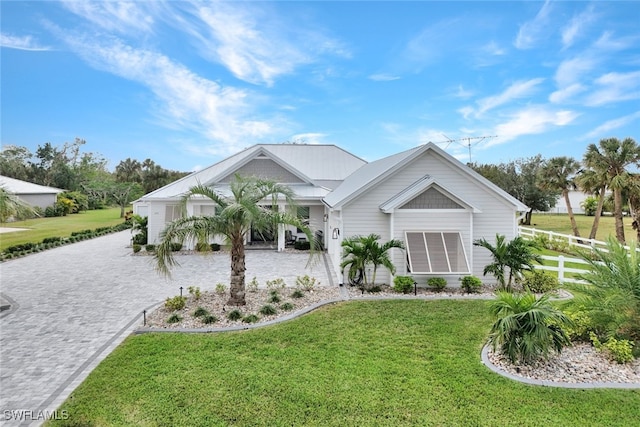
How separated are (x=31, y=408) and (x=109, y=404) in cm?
126

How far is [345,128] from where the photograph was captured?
3762cm

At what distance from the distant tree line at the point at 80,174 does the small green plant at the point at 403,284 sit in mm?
42446

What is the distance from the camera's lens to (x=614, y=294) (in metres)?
6.76

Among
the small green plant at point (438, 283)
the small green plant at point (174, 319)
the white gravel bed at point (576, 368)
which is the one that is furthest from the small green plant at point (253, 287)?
the white gravel bed at point (576, 368)

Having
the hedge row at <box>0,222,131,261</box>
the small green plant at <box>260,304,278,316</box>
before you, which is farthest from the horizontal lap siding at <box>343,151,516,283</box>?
the hedge row at <box>0,222,131,261</box>

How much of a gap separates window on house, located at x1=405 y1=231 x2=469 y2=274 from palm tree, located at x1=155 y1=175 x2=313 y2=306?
428cm

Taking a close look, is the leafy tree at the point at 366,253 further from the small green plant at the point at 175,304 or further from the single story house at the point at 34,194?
the single story house at the point at 34,194

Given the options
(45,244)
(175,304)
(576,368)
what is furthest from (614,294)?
(45,244)

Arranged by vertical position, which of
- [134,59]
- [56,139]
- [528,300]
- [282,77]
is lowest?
[528,300]

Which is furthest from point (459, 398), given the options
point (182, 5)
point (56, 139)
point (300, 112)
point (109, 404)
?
point (56, 139)

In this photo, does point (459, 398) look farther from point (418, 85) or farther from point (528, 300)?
point (418, 85)

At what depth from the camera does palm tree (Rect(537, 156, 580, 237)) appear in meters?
27.0

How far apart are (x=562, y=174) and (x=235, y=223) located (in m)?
28.9

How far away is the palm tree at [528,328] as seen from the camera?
6.21 m
